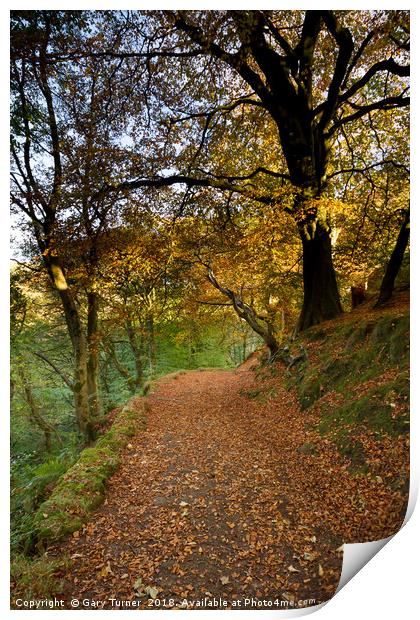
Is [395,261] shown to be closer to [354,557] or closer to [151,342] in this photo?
[354,557]

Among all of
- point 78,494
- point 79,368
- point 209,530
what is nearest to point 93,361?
point 79,368

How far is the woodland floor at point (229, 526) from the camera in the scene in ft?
6.84

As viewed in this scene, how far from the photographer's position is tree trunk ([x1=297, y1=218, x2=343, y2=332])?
17.1 ft

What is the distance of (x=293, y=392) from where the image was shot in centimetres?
503

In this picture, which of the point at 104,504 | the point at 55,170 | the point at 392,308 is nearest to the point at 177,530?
the point at 104,504

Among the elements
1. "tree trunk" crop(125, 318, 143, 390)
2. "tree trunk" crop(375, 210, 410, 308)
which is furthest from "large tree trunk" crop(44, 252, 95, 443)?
"tree trunk" crop(375, 210, 410, 308)

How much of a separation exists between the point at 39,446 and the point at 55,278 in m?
2.03

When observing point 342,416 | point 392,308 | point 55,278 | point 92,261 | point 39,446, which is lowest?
point 39,446

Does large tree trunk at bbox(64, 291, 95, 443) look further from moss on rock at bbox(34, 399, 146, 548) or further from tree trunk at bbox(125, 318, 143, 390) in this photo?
tree trunk at bbox(125, 318, 143, 390)

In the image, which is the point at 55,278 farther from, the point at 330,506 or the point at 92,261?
the point at 330,506

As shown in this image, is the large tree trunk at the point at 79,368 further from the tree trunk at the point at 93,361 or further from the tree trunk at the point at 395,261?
the tree trunk at the point at 395,261

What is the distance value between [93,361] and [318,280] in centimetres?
443

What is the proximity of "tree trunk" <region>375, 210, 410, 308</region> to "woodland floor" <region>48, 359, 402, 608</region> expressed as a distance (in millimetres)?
1973

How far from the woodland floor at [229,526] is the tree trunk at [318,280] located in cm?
248
